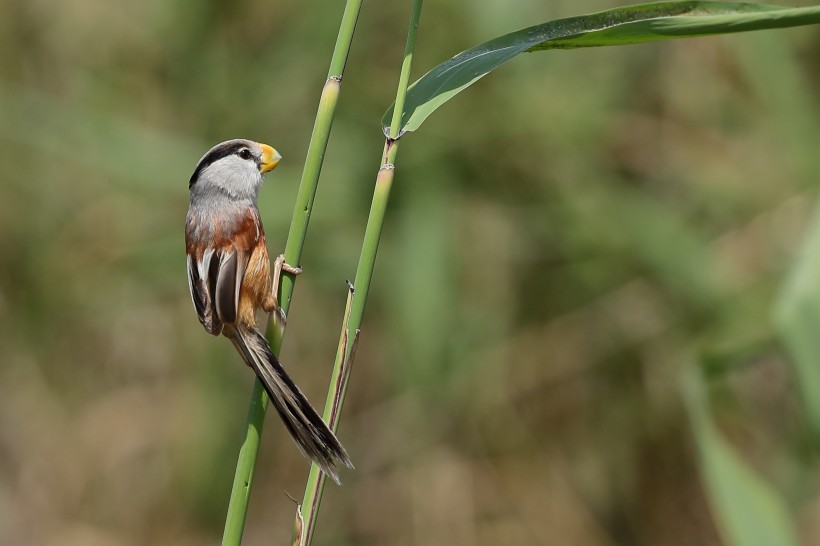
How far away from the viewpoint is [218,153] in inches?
120

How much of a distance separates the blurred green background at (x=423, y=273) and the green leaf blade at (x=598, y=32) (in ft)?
5.78

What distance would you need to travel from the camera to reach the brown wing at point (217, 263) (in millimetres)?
2740

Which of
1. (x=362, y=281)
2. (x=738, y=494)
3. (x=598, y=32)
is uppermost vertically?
(x=598, y=32)

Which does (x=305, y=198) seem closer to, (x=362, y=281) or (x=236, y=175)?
(x=362, y=281)

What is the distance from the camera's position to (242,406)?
465 cm

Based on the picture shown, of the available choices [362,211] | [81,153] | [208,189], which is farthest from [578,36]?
[81,153]

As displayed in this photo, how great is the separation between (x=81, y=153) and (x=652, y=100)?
2.67 m

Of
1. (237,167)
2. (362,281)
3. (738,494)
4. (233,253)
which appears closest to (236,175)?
(237,167)

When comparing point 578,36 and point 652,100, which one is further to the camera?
point 652,100

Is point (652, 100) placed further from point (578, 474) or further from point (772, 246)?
point (578, 474)

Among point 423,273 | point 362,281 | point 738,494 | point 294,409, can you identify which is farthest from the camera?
point 423,273

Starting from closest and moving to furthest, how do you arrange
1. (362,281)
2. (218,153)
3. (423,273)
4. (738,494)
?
(362,281) → (738,494) → (218,153) → (423,273)

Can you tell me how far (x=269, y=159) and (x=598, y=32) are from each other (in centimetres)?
151

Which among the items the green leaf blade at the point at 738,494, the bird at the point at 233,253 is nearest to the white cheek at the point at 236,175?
the bird at the point at 233,253
